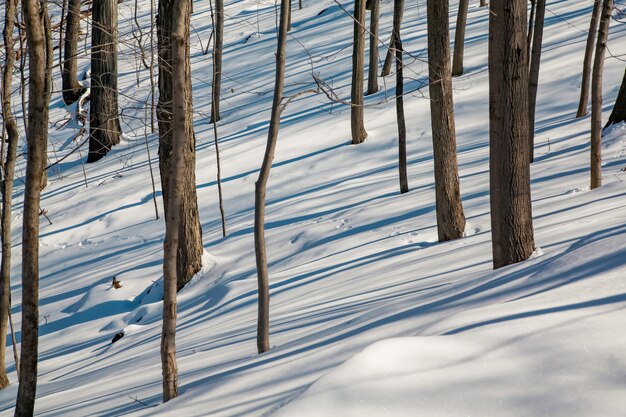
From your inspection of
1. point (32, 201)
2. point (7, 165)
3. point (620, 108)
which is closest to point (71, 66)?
point (7, 165)

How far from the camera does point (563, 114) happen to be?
15.5m

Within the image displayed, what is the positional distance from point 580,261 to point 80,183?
15495 millimetres

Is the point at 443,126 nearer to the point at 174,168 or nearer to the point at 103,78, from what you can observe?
the point at 174,168

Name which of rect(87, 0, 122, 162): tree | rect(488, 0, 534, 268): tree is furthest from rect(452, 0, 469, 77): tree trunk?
rect(488, 0, 534, 268): tree

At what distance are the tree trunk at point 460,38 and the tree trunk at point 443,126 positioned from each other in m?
Answer: 8.61

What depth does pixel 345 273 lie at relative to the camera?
28.7 ft

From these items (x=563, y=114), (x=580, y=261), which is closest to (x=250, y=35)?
(x=563, y=114)

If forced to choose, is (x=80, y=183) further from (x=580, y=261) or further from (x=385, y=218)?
(x=580, y=261)

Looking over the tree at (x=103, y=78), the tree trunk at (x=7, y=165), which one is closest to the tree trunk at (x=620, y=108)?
the tree trunk at (x=7, y=165)

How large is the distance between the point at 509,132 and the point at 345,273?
11.3 ft

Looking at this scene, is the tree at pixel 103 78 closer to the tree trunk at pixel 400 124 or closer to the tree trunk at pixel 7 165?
the tree trunk at pixel 400 124

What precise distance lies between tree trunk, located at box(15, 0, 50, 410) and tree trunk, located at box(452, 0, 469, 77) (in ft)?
43.5

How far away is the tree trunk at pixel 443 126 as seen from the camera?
28.2 ft

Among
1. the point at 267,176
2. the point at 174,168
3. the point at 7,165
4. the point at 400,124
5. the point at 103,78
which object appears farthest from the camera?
the point at 103,78
